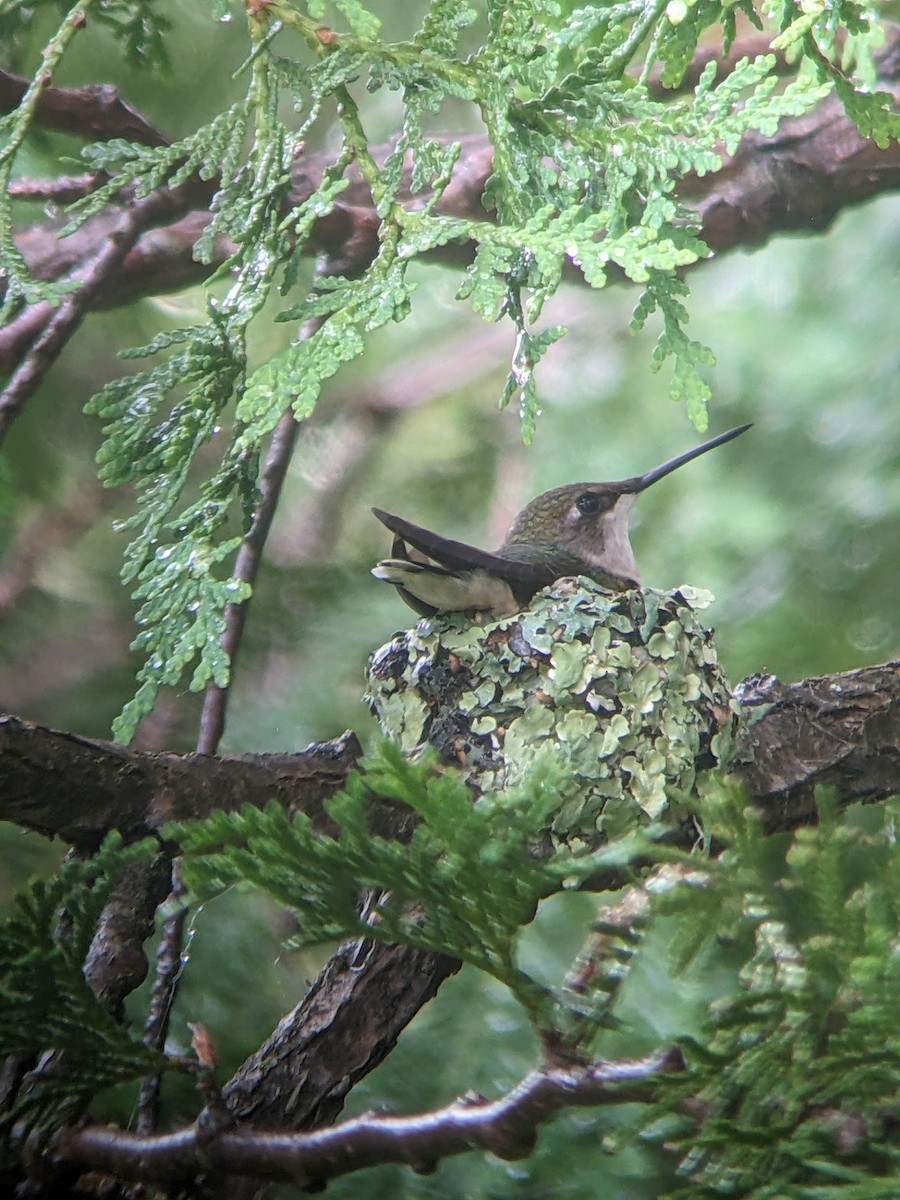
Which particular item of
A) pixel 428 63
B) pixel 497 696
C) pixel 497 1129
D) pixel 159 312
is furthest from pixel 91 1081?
pixel 159 312

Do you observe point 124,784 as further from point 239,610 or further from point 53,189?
point 53,189

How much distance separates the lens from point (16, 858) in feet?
5.22

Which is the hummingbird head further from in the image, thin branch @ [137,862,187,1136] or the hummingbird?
thin branch @ [137,862,187,1136]

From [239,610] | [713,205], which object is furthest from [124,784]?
[713,205]

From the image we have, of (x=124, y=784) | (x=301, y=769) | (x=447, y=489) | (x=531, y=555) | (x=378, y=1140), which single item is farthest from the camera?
(x=447, y=489)

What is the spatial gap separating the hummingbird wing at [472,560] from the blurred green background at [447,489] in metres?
0.34

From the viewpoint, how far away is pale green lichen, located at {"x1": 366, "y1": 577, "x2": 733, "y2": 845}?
3.67 ft

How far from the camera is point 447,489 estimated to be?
169 cm

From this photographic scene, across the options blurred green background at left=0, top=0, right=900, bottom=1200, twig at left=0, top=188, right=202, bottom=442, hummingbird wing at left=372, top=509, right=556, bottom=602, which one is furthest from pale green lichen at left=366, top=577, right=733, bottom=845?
twig at left=0, top=188, right=202, bottom=442

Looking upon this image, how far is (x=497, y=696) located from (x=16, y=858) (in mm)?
833

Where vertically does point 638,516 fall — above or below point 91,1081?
above

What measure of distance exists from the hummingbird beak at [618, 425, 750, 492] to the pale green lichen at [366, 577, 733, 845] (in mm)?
271

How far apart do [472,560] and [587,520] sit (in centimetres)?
39

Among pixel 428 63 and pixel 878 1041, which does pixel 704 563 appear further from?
pixel 878 1041
